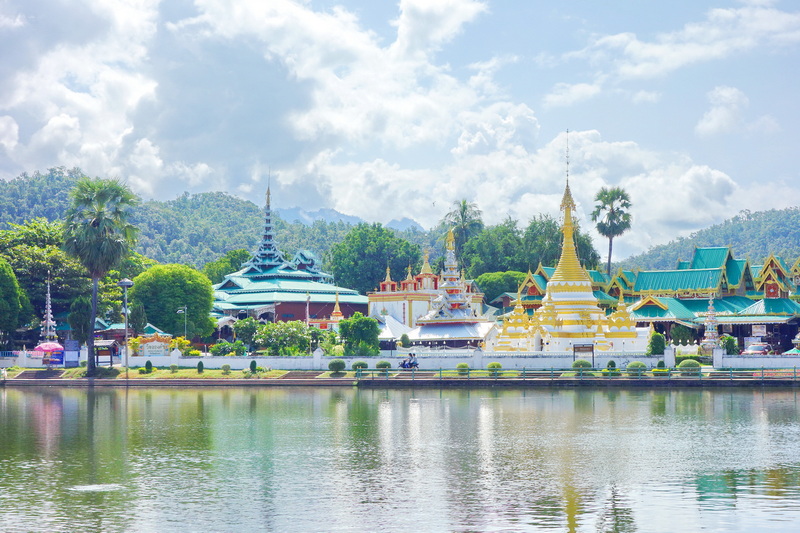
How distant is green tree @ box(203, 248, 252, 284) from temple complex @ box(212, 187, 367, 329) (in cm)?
1255

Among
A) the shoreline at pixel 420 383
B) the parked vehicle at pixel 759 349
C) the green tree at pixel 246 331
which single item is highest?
the green tree at pixel 246 331

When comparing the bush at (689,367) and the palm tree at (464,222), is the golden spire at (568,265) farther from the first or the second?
the palm tree at (464,222)

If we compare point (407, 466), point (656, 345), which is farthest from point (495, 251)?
point (407, 466)

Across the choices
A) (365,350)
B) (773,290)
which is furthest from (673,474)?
(773,290)

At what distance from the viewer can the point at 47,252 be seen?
7900 centimetres

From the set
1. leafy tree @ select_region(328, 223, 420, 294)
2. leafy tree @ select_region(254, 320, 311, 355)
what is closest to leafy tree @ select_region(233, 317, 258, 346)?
leafy tree @ select_region(254, 320, 311, 355)

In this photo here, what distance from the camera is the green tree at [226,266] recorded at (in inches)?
4941

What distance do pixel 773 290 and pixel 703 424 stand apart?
138 ft

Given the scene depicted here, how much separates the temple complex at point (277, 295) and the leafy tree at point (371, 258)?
17.4ft

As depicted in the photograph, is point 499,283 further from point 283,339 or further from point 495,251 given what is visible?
point 283,339

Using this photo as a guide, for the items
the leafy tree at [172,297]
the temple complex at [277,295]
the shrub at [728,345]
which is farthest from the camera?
the temple complex at [277,295]

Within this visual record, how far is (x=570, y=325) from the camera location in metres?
65.8

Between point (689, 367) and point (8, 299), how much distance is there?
144 feet

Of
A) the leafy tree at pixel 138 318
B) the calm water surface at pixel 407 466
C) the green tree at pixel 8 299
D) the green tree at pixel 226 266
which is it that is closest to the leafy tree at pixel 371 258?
the green tree at pixel 226 266
